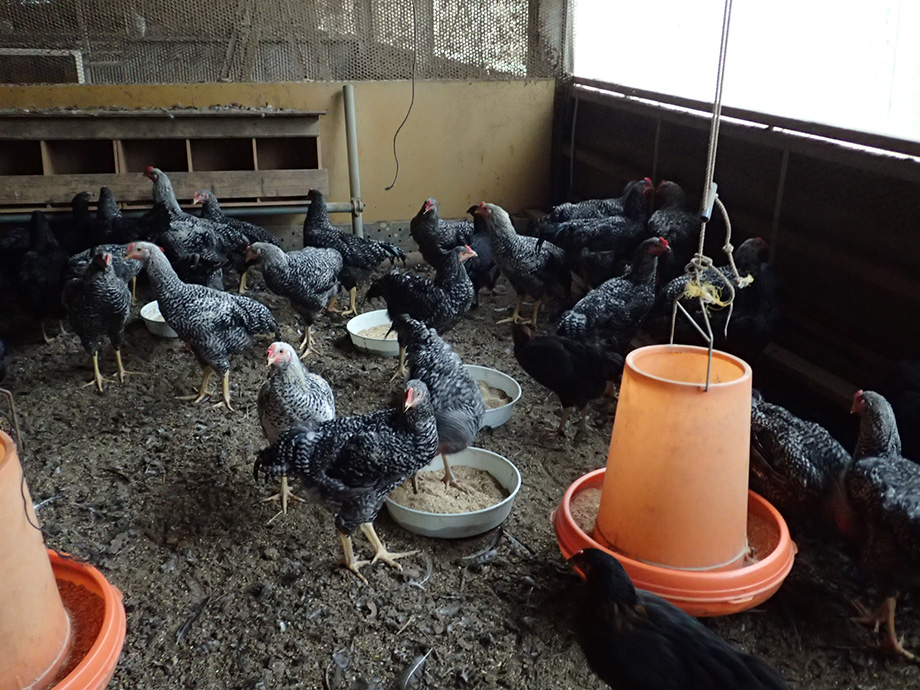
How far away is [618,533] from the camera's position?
2.40 meters

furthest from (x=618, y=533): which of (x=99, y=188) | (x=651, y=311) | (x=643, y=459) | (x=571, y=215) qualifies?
(x=99, y=188)

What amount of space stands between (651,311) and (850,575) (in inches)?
83.4

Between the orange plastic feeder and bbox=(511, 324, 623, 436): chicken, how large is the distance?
2375 mm

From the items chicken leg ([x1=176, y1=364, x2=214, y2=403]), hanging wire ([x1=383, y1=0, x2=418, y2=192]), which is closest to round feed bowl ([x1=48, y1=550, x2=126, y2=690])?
chicken leg ([x1=176, y1=364, x2=214, y2=403])

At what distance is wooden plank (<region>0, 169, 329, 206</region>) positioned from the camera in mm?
5922

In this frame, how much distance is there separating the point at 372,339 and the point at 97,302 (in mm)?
1743

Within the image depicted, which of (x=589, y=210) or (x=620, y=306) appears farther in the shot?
(x=589, y=210)

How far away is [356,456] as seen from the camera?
2.69 m

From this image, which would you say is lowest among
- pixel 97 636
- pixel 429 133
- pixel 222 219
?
pixel 97 636

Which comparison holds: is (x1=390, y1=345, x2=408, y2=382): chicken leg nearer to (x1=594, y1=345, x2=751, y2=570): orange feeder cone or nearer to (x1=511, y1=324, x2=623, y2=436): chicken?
(x1=511, y1=324, x2=623, y2=436): chicken

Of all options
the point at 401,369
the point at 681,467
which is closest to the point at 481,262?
the point at 401,369

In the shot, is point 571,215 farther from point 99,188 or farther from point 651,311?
point 99,188

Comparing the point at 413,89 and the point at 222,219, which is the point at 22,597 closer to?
the point at 222,219

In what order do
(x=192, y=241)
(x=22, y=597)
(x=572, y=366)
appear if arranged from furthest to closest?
(x=192, y=241)
(x=572, y=366)
(x=22, y=597)
